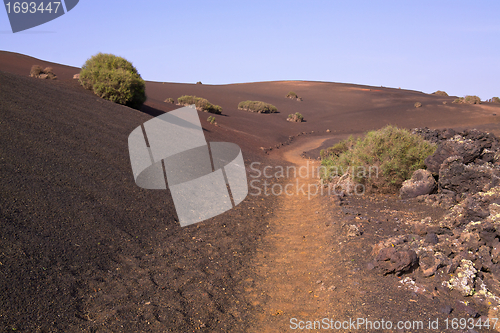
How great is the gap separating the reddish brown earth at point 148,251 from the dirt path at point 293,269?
0.03m

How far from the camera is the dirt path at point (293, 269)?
457cm

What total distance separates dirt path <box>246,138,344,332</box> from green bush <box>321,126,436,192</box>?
151 cm

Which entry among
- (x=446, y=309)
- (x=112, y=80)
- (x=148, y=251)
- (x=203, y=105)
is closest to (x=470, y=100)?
(x=203, y=105)

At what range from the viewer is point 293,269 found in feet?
19.4

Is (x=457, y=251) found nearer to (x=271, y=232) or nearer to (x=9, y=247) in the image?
(x=271, y=232)

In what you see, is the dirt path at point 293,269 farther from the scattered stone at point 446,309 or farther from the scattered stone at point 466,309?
the scattered stone at point 466,309

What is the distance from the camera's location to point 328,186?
11055mm

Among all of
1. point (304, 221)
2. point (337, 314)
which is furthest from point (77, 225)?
point (304, 221)

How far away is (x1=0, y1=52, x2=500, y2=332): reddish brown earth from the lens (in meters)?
4.25

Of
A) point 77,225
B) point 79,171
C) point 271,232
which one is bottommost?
point 271,232

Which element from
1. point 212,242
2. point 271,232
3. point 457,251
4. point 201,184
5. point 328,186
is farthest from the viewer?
point 328,186

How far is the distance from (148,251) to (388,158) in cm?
718

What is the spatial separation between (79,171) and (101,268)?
3.57m

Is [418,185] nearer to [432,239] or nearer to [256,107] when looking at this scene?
[432,239]
